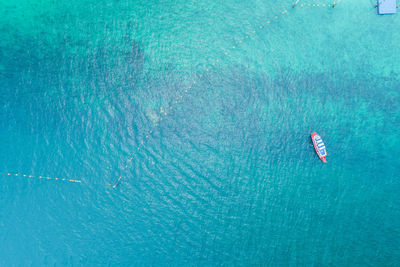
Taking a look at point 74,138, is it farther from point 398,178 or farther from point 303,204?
point 398,178

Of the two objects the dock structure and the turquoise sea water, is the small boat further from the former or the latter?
the dock structure

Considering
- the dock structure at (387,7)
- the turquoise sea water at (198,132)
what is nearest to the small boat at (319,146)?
the turquoise sea water at (198,132)

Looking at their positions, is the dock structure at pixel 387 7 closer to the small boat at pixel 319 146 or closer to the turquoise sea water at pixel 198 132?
the turquoise sea water at pixel 198 132

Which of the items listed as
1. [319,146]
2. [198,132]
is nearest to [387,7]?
[319,146]

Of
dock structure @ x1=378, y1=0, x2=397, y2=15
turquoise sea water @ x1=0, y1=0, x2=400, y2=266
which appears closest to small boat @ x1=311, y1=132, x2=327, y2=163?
turquoise sea water @ x1=0, y1=0, x2=400, y2=266

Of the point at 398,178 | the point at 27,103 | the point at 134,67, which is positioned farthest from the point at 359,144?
the point at 27,103
